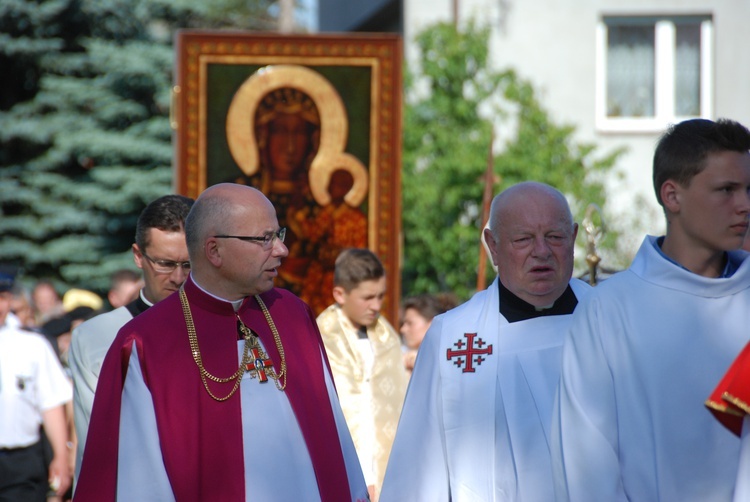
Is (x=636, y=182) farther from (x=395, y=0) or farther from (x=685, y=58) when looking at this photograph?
(x=395, y=0)

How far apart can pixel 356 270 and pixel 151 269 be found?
5.75 feet

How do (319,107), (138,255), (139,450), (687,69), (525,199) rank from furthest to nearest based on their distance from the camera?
(687,69) < (319,107) < (138,255) < (525,199) < (139,450)

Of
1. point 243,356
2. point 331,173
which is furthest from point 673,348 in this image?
point 331,173

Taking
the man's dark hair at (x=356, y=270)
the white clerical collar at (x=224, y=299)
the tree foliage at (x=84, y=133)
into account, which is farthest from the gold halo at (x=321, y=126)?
the tree foliage at (x=84, y=133)

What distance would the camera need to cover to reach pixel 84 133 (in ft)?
66.7

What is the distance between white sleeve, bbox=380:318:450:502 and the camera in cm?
445

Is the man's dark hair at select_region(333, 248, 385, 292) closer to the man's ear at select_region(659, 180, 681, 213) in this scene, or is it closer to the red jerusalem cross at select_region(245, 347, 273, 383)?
the red jerusalem cross at select_region(245, 347, 273, 383)

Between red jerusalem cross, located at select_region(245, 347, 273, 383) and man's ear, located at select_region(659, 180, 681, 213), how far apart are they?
1.49 metres

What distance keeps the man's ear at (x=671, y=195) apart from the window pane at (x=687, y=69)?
52.9ft

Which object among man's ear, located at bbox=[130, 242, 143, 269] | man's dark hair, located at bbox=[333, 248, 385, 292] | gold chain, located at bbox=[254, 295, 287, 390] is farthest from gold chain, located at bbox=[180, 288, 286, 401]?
man's dark hair, located at bbox=[333, 248, 385, 292]

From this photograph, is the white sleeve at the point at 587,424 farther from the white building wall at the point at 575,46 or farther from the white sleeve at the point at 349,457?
the white building wall at the point at 575,46

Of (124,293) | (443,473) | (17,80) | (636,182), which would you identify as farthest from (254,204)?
(17,80)

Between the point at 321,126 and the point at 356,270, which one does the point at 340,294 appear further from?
the point at 321,126

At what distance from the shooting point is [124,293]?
10219 millimetres
